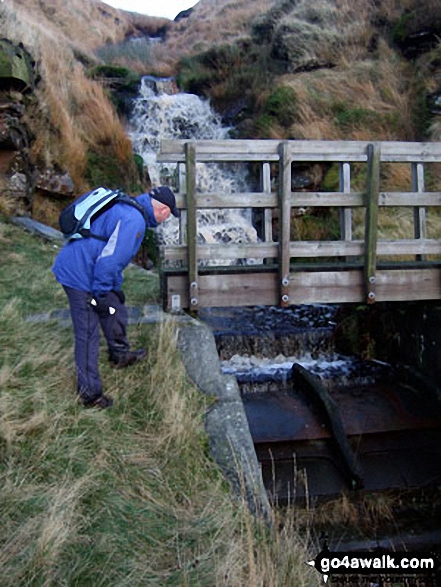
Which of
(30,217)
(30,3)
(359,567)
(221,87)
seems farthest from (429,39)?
(30,3)

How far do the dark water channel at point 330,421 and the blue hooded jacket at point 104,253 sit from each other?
6.73 ft

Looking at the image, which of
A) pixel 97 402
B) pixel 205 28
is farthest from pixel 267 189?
pixel 205 28

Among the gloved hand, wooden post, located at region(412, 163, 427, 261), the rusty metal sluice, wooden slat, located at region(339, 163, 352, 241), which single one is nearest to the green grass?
the gloved hand

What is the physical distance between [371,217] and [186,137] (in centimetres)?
986

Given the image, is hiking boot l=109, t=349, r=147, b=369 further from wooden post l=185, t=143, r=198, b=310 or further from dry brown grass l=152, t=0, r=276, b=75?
dry brown grass l=152, t=0, r=276, b=75

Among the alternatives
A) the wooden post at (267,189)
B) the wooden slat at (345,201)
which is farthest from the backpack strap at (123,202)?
the wooden slat at (345,201)

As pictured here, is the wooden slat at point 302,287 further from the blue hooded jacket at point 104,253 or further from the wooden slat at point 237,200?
the blue hooded jacket at point 104,253

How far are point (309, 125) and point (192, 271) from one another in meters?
7.77

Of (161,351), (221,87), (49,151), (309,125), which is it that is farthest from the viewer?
(221,87)

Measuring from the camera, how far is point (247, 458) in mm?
3486

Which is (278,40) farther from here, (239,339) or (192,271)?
(192,271)

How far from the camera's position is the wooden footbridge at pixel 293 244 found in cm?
538

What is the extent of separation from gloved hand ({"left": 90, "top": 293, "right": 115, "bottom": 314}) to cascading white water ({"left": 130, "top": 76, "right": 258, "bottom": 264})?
7.62 metres

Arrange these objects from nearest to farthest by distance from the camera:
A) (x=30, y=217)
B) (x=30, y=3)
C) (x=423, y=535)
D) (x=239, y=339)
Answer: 1. (x=423, y=535)
2. (x=239, y=339)
3. (x=30, y=217)
4. (x=30, y=3)
